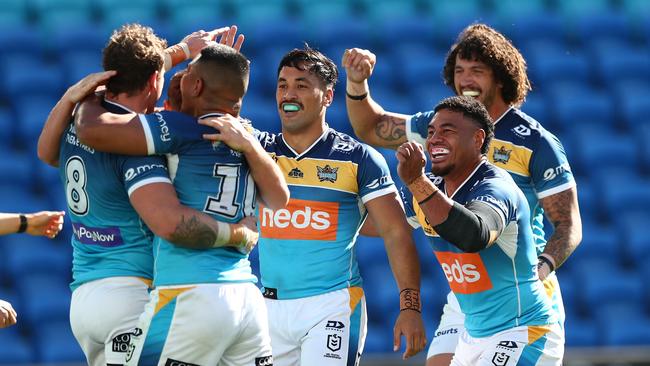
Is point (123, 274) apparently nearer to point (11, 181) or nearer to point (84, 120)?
point (84, 120)

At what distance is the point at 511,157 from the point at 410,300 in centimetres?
102

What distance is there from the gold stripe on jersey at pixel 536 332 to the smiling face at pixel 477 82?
5.11ft

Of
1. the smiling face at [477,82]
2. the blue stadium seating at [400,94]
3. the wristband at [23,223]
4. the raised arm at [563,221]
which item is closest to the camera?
the wristband at [23,223]

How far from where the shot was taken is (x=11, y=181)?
11.1 meters

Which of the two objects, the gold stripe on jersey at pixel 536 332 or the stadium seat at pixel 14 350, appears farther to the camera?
the stadium seat at pixel 14 350

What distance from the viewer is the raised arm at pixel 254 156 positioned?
17.5 feet

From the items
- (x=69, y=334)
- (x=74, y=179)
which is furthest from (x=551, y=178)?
(x=69, y=334)

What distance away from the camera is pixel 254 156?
17.7 feet

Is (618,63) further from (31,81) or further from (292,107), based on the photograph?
(292,107)

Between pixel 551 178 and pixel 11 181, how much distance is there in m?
6.19

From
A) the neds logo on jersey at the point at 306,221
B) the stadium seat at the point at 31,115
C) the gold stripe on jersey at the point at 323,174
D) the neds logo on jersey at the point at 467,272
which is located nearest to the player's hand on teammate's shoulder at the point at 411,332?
the neds logo on jersey at the point at 467,272

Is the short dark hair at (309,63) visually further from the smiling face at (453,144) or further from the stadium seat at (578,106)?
the stadium seat at (578,106)

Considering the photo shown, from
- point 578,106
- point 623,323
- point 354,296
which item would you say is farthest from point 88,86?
point 578,106

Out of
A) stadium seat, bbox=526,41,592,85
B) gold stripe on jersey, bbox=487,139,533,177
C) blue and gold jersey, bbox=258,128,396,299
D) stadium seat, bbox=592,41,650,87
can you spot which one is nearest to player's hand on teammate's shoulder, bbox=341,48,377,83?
blue and gold jersey, bbox=258,128,396,299
